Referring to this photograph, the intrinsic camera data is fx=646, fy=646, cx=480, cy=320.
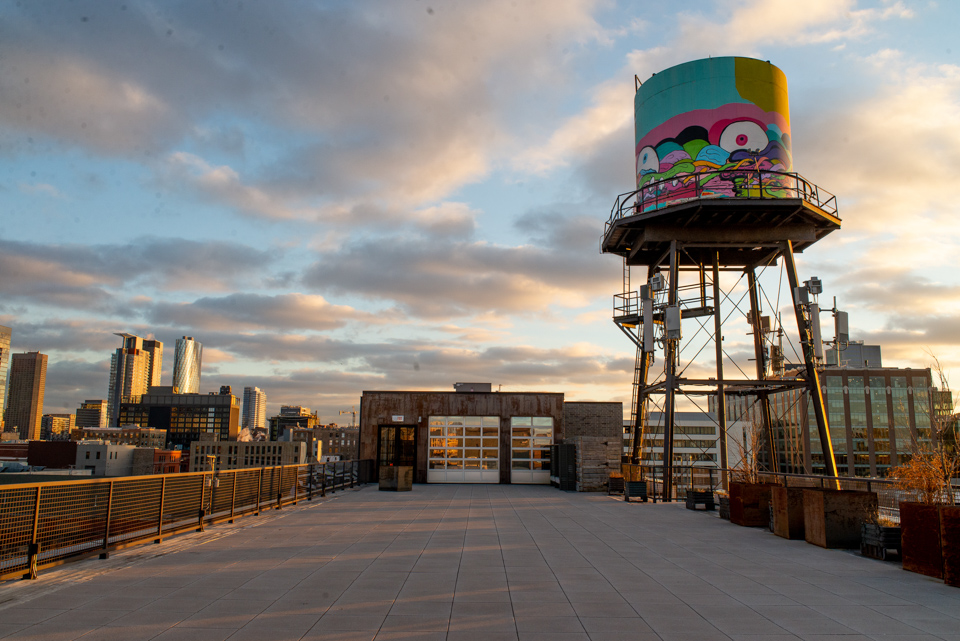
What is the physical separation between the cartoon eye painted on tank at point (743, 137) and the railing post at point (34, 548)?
22364 millimetres

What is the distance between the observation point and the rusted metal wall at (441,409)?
33.1 m

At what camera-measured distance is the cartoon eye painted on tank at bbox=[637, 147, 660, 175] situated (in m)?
24.3

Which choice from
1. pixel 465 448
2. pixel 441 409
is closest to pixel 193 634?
pixel 441 409

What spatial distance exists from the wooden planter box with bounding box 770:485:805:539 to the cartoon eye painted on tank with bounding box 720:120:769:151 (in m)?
13.9

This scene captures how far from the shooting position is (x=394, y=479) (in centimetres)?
2588

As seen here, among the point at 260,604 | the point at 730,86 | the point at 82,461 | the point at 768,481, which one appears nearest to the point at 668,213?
the point at 730,86

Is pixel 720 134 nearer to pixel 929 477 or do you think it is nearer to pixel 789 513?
pixel 789 513

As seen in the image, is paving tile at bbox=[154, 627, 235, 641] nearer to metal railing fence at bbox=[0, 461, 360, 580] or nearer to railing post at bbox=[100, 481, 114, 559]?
metal railing fence at bbox=[0, 461, 360, 580]

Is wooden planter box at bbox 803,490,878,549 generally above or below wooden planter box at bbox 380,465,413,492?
above

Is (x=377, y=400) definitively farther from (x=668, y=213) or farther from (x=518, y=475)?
(x=668, y=213)

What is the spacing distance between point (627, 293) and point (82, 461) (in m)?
135

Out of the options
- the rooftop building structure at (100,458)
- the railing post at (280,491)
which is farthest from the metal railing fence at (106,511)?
the rooftop building structure at (100,458)

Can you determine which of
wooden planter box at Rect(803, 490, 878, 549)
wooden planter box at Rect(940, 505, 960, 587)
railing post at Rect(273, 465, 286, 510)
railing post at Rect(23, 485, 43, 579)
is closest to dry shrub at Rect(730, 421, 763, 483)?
wooden planter box at Rect(803, 490, 878, 549)

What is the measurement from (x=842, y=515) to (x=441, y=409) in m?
23.1
